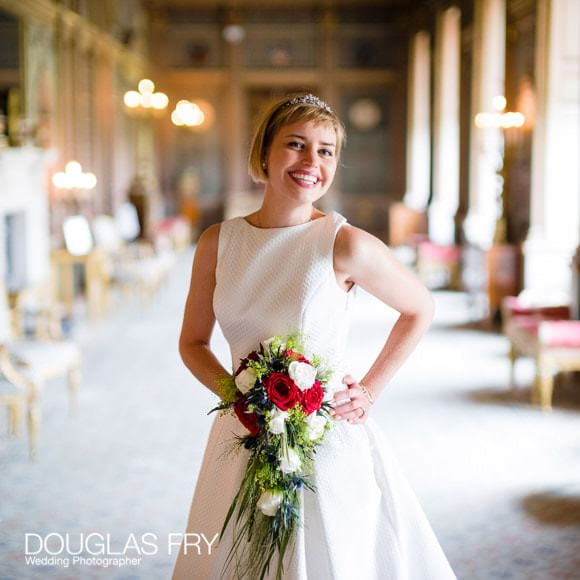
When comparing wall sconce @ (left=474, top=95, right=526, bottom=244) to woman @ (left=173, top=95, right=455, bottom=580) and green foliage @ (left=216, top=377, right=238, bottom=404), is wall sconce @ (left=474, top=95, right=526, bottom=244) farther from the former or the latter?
green foliage @ (left=216, top=377, right=238, bottom=404)

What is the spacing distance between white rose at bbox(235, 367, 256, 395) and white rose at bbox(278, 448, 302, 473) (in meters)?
0.18

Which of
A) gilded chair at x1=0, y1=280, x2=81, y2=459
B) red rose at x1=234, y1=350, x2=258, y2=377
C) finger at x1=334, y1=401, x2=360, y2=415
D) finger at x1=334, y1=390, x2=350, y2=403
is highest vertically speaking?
red rose at x1=234, y1=350, x2=258, y2=377

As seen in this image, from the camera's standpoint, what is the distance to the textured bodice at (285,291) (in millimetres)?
2266

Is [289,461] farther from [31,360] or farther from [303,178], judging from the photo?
[31,360]

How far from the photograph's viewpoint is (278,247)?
2.33 m

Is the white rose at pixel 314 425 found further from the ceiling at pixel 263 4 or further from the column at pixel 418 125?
the ceiling at pixel 263 4

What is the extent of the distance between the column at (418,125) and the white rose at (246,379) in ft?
50.7

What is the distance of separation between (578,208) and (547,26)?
6.55 ft

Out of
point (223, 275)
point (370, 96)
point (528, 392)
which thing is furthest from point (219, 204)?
point (223, 275)

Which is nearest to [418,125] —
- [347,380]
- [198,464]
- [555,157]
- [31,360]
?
[555,157]

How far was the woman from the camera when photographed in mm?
2268

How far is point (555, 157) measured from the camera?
965 centimetres

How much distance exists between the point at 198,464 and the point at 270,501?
10.7ft

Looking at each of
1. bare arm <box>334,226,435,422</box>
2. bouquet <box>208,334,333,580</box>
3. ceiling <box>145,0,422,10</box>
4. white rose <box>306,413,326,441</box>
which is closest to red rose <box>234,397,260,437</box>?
bouquet <box>208,334,333,580</box>
